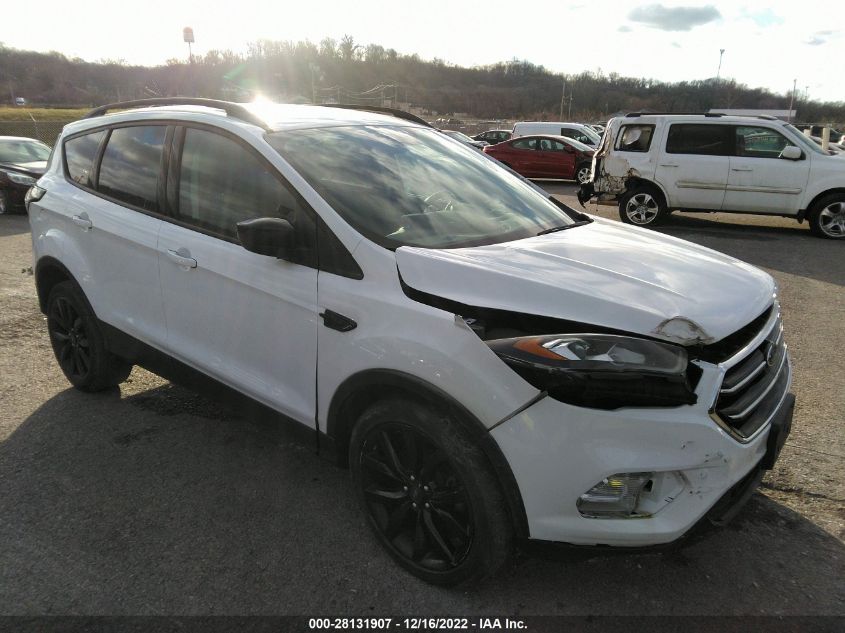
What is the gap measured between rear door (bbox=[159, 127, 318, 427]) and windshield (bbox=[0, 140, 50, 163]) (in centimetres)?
1128

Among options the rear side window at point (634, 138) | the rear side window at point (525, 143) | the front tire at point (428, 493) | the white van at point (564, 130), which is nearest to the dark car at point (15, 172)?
the rear side window at point (634, 138)

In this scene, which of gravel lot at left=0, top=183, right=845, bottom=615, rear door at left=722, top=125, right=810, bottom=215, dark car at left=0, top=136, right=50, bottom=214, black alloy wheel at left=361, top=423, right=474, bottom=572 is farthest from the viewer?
dark car at left=0, top=136, right=50, bottom=214

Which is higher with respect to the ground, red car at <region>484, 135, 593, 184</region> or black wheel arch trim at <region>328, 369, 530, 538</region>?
red car at <region>484, 135, 593, 184</region>

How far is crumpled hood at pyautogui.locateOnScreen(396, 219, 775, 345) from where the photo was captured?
2.05m

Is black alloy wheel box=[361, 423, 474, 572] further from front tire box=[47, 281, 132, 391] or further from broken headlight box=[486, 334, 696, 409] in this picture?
front tire box=[47, 281, 132, 391]

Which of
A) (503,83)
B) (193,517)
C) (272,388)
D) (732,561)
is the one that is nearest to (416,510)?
(272,388)

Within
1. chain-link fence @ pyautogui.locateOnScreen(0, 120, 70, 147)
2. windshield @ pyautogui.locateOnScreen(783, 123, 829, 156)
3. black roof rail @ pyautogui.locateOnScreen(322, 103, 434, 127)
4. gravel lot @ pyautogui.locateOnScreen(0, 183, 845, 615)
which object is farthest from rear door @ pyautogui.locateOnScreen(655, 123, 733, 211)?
chain-link fence @ pyautogui.locateOnScreen(0, 120, 70, 147)

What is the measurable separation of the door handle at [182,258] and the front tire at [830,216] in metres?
10.3

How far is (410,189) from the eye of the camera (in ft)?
9.54

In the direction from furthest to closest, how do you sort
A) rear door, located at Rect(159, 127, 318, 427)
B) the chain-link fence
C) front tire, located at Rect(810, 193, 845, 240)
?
the chain-link fence < front tire, located at Rect(810, 193, 845, 240) < rear door, located at Rect(159, 127, 318, 427)

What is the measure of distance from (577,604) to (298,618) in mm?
1055

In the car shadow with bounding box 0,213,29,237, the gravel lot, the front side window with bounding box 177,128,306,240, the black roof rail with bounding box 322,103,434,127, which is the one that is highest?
the black roof rail with bounding box 322,103,434,127

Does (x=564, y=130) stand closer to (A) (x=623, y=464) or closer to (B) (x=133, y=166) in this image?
(B) (x=133, y=166)

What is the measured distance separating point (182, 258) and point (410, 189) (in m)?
1.18
